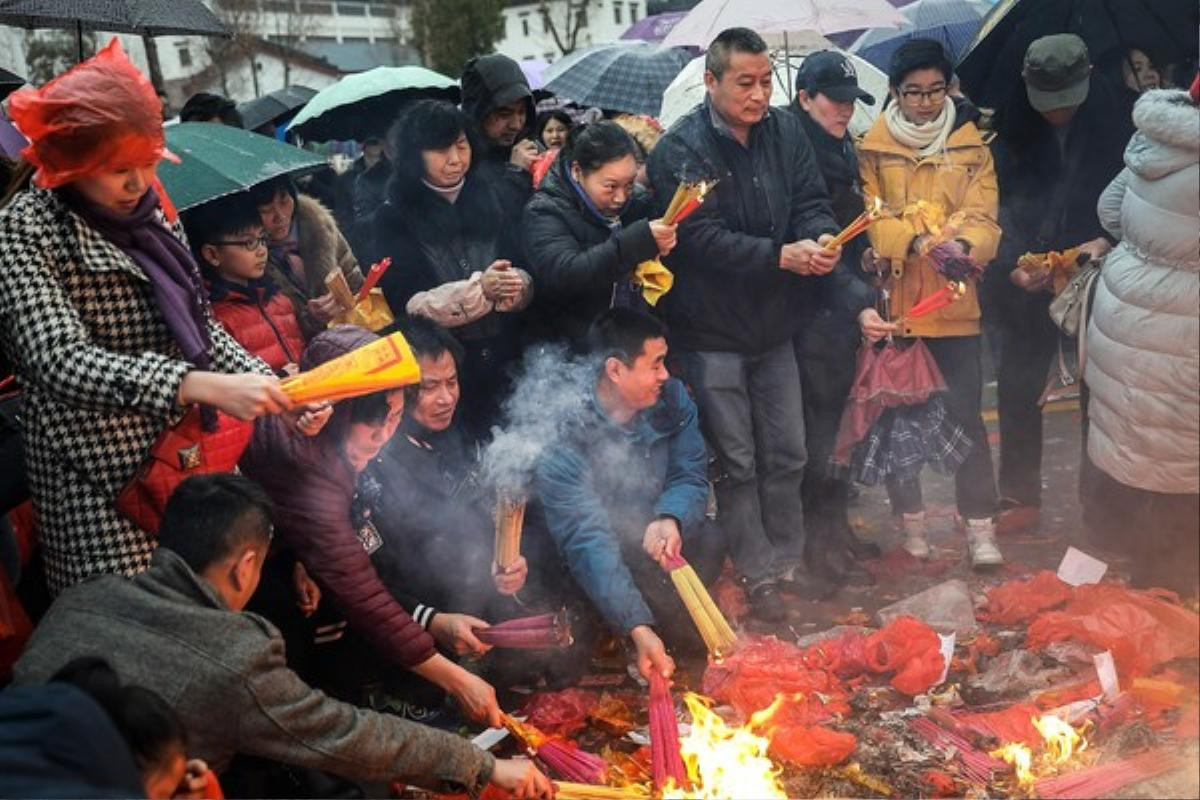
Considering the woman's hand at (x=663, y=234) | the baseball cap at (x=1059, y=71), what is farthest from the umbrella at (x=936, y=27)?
the woman's hand at (x=663, y=234)

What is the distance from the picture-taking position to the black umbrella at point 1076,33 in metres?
6.16

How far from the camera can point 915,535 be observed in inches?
238

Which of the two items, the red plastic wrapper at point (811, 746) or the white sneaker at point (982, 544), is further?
the white sneaker at point (982, 544)

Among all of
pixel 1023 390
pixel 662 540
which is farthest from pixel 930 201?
pixel 662 540

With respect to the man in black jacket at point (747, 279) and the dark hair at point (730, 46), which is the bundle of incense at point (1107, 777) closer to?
the man in black jacket at point (747, 279)

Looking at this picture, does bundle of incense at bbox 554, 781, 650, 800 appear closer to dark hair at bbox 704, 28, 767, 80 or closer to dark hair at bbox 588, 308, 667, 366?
dark hair at bbox 588, 308, 667, 366

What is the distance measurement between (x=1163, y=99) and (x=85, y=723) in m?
4.08

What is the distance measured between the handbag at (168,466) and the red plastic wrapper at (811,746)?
2.12 meters

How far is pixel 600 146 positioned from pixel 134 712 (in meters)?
3.25

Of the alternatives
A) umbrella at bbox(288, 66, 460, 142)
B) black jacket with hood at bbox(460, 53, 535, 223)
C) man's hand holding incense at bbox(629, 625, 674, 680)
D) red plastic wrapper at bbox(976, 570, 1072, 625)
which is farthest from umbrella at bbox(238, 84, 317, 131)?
red plastic wrapper at bbox(976, 570, 1072, 625)

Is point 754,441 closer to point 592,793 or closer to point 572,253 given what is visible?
point 572,253

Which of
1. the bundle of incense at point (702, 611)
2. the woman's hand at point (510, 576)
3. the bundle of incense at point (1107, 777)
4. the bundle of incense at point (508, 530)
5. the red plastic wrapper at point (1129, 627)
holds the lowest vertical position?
the red plastic wrapper at point (1129, 627)

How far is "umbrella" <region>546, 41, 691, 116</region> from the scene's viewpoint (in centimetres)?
884

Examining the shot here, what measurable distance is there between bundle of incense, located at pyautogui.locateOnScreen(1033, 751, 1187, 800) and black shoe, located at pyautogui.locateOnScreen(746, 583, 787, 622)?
1.69 m
